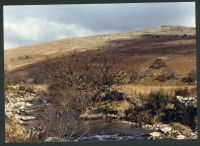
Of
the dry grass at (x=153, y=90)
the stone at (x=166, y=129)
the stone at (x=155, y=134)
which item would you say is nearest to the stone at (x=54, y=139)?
the dry grass at (x=153, y=90)

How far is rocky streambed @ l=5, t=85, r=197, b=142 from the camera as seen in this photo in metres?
9.22

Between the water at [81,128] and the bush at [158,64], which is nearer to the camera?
the water at [81,128]

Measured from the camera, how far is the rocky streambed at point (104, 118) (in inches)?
363

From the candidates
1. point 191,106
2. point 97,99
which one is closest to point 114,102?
point 97,99

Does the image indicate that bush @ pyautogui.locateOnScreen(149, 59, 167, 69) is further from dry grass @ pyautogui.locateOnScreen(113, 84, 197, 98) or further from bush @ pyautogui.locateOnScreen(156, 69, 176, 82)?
dry grass @ pyautogui.locateOnScreen(113, 84, 197, 98)

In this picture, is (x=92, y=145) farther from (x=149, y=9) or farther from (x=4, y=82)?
(x=149, y=9)

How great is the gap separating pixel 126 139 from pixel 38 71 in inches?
62.1

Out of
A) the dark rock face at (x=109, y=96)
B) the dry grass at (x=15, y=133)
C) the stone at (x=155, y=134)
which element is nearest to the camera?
the dry grass at (x=15, y=133)

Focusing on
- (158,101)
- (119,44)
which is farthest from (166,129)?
(119,44)

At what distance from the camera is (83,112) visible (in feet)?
30.5

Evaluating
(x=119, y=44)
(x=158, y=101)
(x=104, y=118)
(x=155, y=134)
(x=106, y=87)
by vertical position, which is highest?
(x=119, y=44)

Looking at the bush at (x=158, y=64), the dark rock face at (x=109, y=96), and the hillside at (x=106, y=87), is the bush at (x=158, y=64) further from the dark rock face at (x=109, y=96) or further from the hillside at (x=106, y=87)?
the dark rock face at (x=109, y=96)

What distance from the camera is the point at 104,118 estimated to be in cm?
929

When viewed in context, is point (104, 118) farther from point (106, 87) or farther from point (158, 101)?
point (158, 101)
